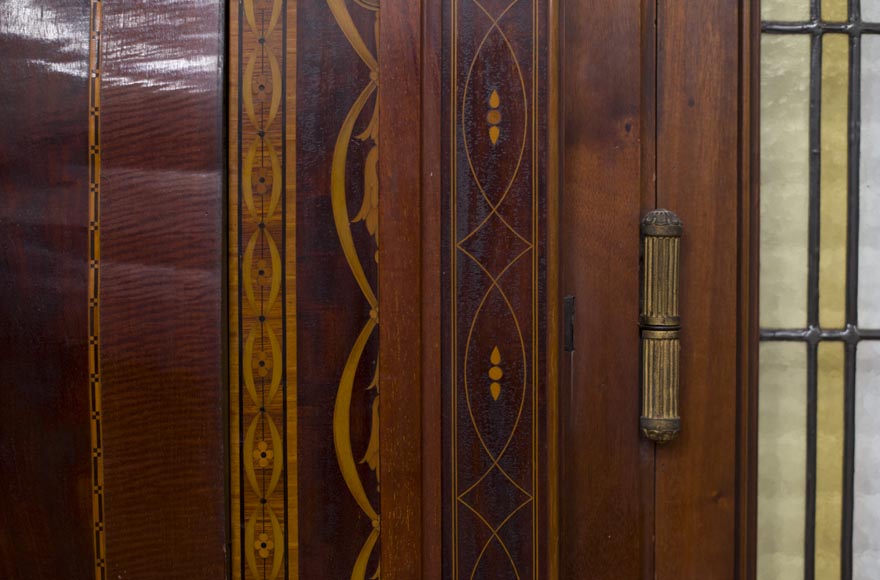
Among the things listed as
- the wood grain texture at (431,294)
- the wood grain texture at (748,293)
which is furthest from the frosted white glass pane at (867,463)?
the wood grain texture at (431,294)

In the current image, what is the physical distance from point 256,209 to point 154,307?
143 mm

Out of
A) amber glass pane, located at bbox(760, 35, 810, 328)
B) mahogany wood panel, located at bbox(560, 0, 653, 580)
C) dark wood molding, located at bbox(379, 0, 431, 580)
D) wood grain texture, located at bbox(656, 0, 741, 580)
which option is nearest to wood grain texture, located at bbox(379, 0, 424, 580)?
dark wood molding, located at bbox(379, 0, 431, 580)

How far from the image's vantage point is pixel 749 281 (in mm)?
675

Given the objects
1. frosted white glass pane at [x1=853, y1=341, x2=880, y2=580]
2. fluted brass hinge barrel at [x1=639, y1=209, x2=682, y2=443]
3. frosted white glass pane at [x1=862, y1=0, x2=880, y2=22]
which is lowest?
frosted white glass pane at [x1=853, y1=341, x2=880, y2=580]

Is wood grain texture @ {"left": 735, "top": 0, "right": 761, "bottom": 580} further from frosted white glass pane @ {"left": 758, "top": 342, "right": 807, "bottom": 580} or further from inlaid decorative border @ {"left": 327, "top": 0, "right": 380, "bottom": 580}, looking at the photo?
inlaid decorative border @ {"left": 327, "top": 0, "right": 380, "bottom": 580}

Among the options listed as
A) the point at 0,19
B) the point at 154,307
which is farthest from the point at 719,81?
→ the point at 0,19

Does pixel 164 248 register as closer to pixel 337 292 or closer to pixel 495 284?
pixel 337 292

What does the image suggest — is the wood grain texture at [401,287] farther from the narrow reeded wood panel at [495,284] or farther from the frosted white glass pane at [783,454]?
the frosted white glass pane at [783,454]

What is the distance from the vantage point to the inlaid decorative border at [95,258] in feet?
2.11

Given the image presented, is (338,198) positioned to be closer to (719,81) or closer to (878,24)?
(719,81)

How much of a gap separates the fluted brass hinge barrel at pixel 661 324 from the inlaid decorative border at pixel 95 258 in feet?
1.85

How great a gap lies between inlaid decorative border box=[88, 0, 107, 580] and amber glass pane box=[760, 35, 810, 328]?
694 millimetres

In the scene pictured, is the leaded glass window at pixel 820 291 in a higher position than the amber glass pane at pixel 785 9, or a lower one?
lower

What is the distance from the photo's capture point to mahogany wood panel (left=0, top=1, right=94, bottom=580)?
644mm
